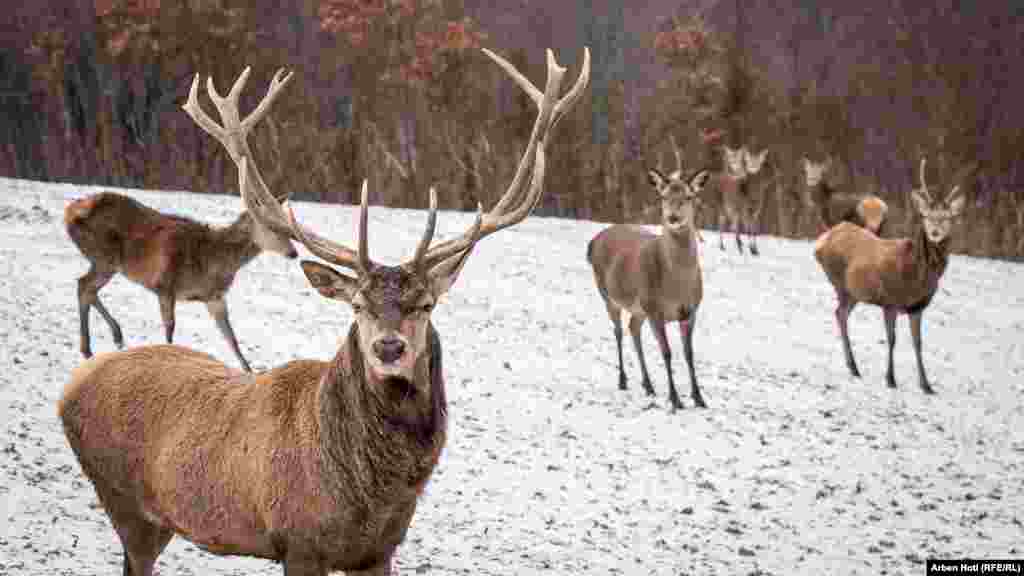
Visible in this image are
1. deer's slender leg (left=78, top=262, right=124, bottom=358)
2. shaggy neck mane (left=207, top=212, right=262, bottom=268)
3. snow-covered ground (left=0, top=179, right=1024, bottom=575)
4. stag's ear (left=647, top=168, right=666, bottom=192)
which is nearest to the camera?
snow-covered ground (left=0, top=179, right=1024, bottom=575)

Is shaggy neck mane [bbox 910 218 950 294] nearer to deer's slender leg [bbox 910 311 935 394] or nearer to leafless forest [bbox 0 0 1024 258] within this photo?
deer's slender leg [bbox 910 311 935 394]

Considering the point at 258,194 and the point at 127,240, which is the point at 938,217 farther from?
the point at 258,194

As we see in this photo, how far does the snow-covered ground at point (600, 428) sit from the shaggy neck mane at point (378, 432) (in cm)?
138

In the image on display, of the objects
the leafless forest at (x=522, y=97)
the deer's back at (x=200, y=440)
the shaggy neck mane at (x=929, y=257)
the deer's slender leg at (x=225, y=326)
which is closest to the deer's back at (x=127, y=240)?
the deer's slender leg at (x=225, y=326)

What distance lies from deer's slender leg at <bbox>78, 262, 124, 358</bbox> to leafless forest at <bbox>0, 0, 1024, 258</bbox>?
8.45 metres

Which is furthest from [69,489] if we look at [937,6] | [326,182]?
[937,6]

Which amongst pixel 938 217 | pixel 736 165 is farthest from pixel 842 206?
pixel 938 217

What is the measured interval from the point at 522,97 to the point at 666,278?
462 inches

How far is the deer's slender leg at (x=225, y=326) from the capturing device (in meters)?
6.85

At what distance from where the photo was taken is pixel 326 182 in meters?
16.7

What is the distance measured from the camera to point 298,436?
331 centimetres

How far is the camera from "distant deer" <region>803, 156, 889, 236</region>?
563 inches

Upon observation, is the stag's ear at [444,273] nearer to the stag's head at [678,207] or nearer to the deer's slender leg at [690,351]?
the deer's slender leg at [690,351]

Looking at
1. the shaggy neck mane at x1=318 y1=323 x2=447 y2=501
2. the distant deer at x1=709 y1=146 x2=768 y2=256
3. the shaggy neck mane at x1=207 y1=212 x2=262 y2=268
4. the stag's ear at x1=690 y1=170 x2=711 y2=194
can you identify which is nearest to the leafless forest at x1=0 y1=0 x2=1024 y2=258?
the distant deer at x1=709 y1=146 x2=768 y2=256
